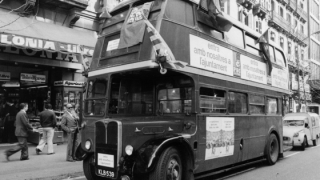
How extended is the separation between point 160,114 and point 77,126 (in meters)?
4.38

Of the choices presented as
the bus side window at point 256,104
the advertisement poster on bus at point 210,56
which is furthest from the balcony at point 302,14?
the advertisement poster on bus at point 210,56

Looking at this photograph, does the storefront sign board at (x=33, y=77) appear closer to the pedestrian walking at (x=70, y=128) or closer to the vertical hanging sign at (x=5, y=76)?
the vertical hanging sign at (x=5, y=76)

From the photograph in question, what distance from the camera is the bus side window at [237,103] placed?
7.99 meters

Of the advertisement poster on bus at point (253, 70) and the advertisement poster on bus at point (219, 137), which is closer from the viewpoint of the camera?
the advertisement poster on bus at point (219, 137)

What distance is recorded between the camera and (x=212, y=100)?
24.1 feet

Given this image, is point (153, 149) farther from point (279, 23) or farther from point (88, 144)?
point (279, 23)

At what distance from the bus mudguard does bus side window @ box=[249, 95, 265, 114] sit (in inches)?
137

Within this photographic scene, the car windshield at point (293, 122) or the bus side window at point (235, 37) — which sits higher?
the bus side window at point (235, 37)

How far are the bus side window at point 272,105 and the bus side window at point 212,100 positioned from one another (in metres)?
3.19

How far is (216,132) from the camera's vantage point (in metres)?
7.42

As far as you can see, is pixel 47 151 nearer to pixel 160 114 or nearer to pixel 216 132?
pixel 160 114

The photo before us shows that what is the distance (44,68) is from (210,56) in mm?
10167

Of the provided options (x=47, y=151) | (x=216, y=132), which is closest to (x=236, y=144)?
(x=216, y=132)

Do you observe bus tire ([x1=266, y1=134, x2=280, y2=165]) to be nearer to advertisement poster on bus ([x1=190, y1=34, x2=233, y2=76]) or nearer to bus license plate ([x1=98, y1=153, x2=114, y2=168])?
advertisement poster on bus ([x1=190, y1=34, x2=233, y2=76])
